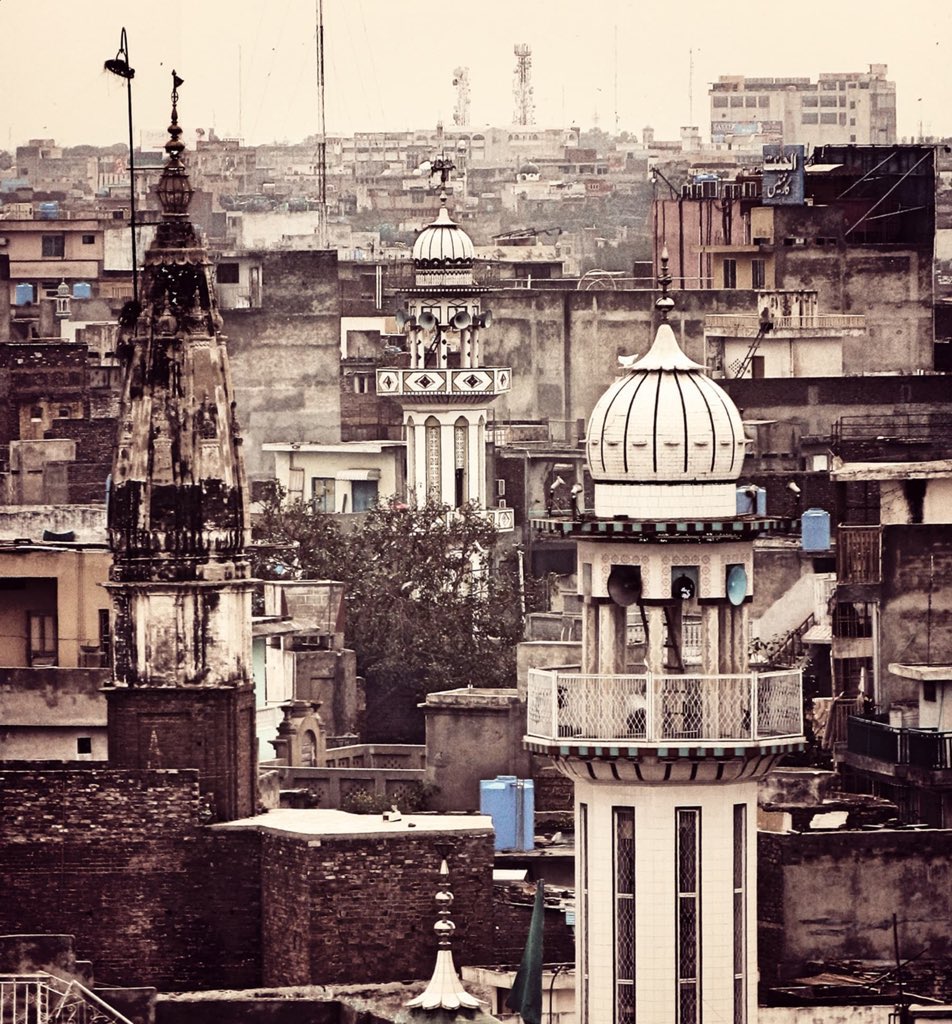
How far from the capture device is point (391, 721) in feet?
233

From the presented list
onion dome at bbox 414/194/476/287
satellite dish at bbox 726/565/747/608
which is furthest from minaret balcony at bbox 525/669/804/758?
onion dome at bbox 414/194/476/287

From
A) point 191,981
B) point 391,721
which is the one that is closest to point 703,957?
point 191,981

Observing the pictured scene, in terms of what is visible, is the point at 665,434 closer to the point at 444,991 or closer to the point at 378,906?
the point at 444,991

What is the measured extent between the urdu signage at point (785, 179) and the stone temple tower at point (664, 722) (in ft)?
213

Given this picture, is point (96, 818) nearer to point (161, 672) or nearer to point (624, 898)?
point (161, 672)

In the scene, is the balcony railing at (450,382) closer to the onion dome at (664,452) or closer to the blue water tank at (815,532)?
the blue water tank at (815,532)

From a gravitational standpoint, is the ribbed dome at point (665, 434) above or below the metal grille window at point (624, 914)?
above

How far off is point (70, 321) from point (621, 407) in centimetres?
7866

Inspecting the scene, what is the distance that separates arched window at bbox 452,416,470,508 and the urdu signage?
11402 mm

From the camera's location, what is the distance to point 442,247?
3575 inches

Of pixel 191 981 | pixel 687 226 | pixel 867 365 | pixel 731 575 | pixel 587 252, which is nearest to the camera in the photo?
pixel 731 575

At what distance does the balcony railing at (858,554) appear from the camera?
189 ft

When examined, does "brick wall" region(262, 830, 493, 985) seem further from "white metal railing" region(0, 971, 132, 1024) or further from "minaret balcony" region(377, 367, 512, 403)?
"minaret balcony" region(377, 367, 512, 403)

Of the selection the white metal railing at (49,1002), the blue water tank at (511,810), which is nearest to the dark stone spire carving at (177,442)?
the blue water tank at (511,810)
